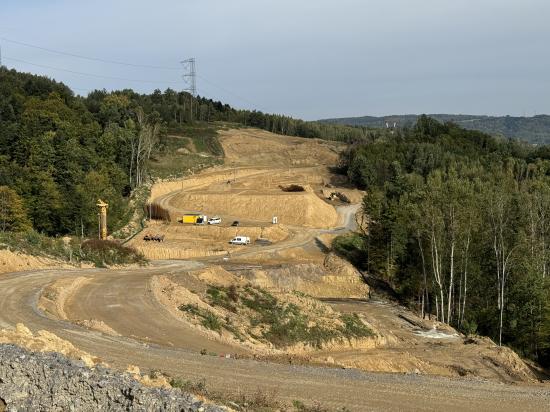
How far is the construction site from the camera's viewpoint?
20984 millimetres

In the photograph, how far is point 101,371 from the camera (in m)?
14.7

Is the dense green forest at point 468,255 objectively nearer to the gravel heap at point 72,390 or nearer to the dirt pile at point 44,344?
the dirt pile at point 44,344

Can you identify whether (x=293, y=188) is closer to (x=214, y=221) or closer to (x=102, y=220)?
(x=214, y=221)

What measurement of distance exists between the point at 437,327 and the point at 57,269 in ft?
101

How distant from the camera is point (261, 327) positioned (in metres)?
34.3

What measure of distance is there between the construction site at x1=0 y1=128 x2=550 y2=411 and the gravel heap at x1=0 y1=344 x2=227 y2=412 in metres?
1.80

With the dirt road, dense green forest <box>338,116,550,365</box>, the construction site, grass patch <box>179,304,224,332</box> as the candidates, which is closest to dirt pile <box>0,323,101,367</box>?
the construction site

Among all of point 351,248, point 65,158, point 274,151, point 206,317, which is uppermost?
point 274,151

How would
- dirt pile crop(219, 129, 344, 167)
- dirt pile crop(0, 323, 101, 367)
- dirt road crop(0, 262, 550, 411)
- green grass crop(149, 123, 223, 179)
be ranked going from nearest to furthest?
dirt pile crop(0, 323, 101, 367)
dirt road crop(0, 262, 550, 411)
green grass crop(149, 123, 223, 179)
dirt pile crop(219, 129, 344, 167)

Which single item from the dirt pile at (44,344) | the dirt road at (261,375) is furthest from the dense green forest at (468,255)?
the dirt pile at (44,344)

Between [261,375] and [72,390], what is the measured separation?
8828 millimetres

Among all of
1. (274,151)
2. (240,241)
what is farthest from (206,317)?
(274,151)

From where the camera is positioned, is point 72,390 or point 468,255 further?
point 468,255

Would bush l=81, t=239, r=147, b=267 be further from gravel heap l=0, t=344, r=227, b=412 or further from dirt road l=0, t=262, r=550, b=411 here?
gravel heap l=0, t=344, r=227, b=412
